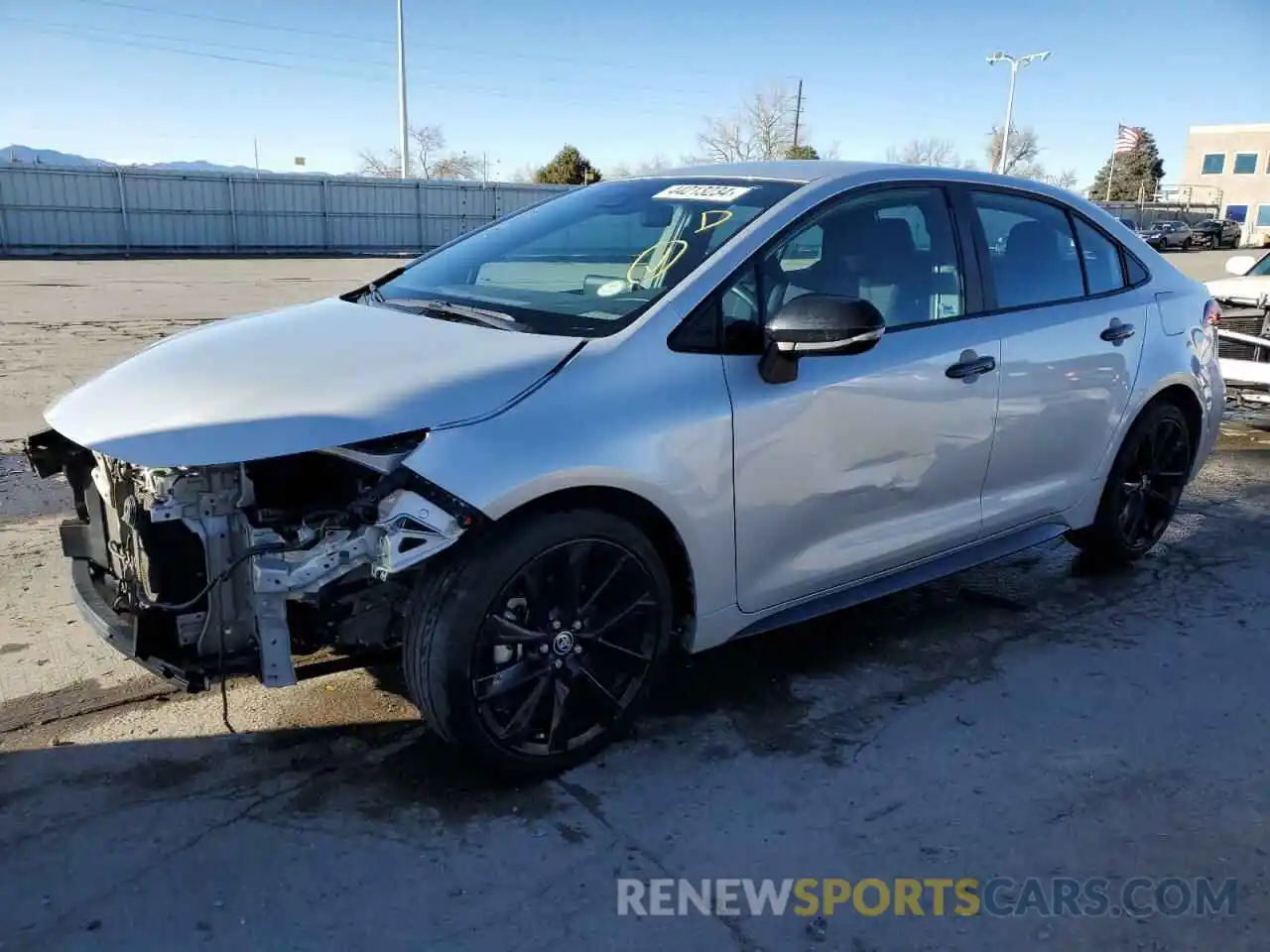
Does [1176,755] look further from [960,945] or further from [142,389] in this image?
[142,389]

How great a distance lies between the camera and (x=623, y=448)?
9.27 feet

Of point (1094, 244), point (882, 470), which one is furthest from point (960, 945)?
point (1094, 244)

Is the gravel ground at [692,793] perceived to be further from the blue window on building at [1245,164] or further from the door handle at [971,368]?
the blue window on building at [1245,164]

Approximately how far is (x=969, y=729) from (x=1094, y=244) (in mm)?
2307

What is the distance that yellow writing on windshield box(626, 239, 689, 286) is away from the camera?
10.7 feet

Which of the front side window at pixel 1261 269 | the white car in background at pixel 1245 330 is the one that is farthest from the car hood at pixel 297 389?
the front side window at pixel 1261 269

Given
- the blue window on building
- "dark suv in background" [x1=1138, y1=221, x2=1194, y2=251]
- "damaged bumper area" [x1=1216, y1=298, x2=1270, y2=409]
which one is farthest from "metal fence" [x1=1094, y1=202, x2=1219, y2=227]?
"damaged bumper area" [x1=1216, y1=298, x2=1270, y2=409]

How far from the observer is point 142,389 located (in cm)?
292

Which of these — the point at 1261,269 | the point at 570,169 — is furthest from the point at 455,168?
the point at 1261,269

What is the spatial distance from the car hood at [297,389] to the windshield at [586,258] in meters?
0.20

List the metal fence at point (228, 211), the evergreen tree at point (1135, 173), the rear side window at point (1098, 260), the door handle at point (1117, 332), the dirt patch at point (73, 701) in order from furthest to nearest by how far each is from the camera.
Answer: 1. the evergreen tree at point (1135, 173)
2. the metal fence at point (228, 211)
3. the rear side window at point (1098, 260)
4. the door handle at point (1117, 332)
5. the dirt patch at point (73, 701)

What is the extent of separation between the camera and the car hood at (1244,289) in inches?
314

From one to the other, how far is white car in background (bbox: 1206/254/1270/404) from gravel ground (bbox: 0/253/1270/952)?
3.50 m

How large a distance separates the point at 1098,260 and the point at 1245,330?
13.8ft
